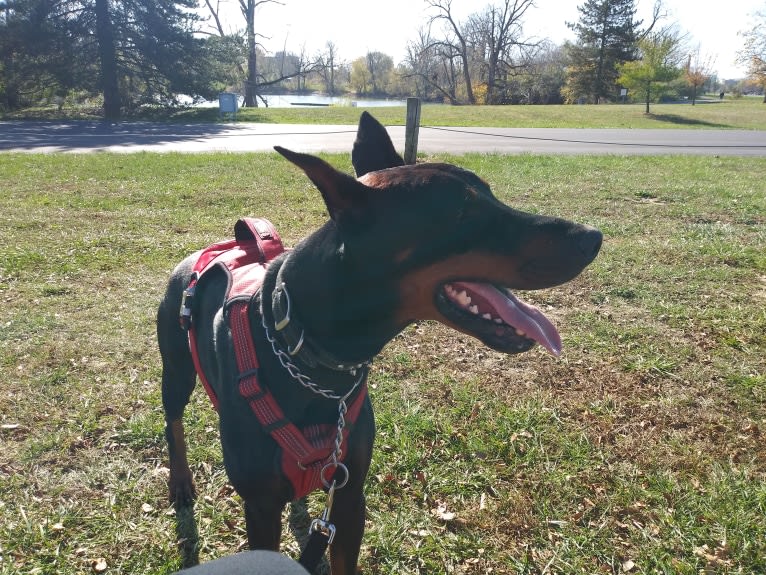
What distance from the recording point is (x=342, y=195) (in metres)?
1.76

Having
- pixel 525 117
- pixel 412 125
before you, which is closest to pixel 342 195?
pixel 412 125

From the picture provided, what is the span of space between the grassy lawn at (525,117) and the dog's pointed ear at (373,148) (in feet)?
67.1

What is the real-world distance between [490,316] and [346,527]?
1.04 m

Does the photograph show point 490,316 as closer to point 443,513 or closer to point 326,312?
point 326,312

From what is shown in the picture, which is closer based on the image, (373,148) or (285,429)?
(285,429)

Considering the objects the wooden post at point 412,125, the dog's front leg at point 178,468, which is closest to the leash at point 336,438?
the dog's front leg at point 178,468

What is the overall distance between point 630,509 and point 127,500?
2743 mm

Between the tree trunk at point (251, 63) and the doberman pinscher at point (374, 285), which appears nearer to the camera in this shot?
the doberman pinscher at point (374, 285)

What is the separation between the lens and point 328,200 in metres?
1.75

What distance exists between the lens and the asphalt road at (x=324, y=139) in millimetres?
15211

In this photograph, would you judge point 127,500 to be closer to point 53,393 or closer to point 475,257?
point 53,393

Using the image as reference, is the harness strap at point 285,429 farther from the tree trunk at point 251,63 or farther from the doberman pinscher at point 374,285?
the tree trunk at point 251,63

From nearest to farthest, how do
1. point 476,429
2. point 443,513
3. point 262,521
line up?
1. point 262,521
2. point 443,513
3. point 476,429

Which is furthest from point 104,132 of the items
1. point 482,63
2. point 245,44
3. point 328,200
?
point 482,63
